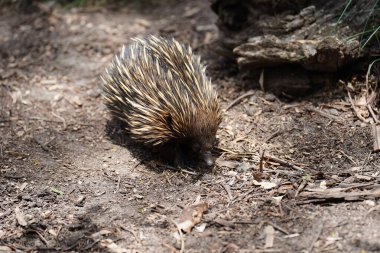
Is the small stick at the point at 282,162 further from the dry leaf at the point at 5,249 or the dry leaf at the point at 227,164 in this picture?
the dry leaf at the point at 5,249

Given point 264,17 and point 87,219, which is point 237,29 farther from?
point 87,219

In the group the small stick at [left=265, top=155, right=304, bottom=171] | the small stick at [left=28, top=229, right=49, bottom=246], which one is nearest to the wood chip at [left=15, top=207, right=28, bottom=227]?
the small stick at [left=28, top=229, right=49, bottom=246]

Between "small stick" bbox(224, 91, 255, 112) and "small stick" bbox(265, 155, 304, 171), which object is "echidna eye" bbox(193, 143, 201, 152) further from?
"small stick" bbox(224, 91, 255, 112)

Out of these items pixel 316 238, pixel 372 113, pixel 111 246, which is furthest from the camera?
pixel 372 113

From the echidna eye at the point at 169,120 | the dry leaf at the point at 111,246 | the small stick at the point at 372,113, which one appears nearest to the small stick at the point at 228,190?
the echidna eye at the point at 169,120

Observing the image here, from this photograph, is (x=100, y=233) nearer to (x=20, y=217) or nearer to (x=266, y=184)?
(x=20, y=217)

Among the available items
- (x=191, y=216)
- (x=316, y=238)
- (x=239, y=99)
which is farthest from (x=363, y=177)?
(x=239, y=99)
